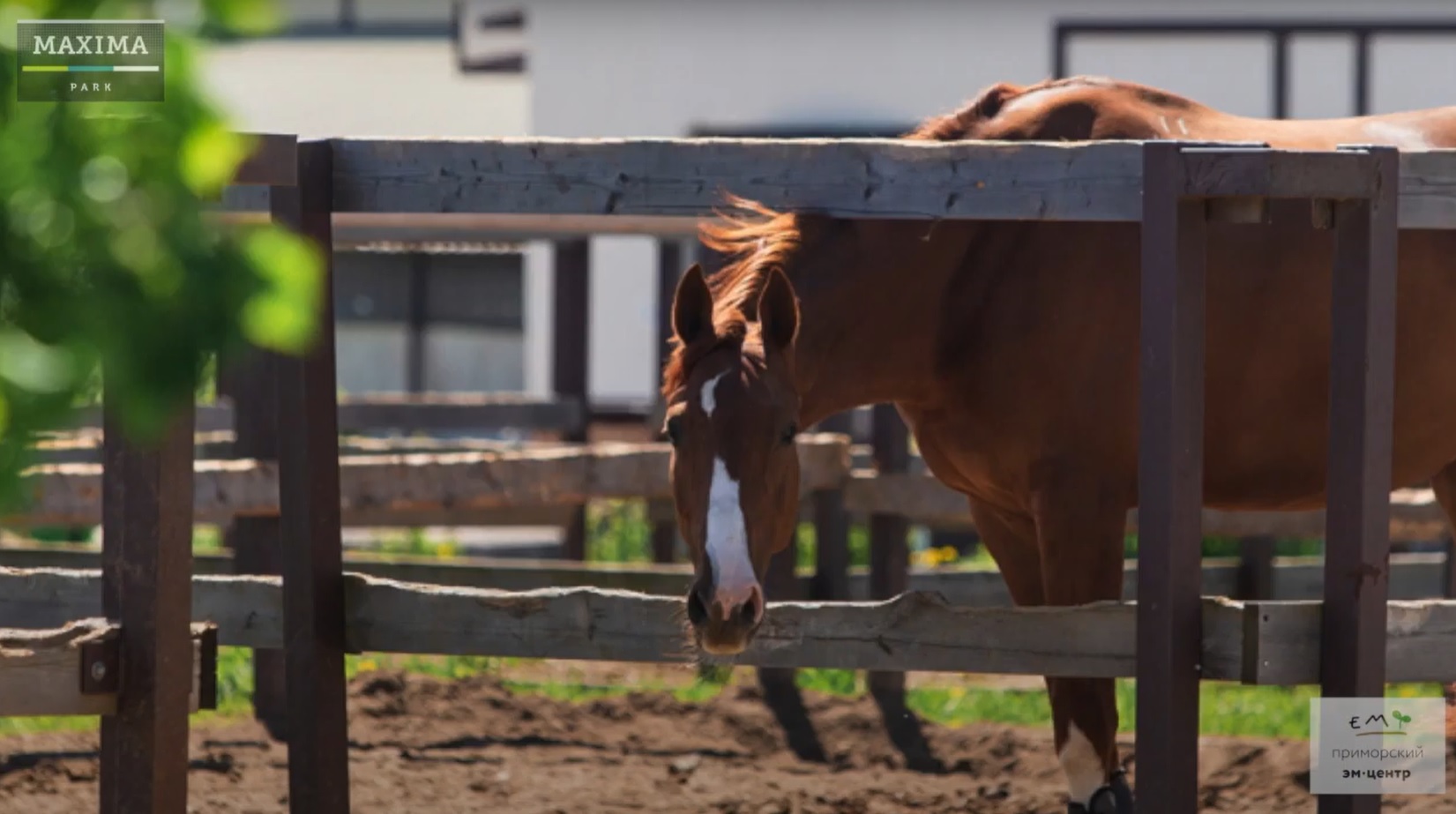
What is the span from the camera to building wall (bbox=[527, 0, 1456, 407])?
12.5 meters

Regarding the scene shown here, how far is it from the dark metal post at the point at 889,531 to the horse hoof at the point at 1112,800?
7.97ft

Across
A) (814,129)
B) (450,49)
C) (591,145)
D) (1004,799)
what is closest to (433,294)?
(450,49)

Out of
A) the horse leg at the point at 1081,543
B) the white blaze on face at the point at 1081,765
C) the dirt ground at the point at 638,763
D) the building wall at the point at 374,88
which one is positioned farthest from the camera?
the building wall at the point at 374,88

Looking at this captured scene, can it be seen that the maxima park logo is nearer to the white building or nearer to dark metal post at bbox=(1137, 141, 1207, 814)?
dark metal post at bbox=(1137, 141, 1207, 814)

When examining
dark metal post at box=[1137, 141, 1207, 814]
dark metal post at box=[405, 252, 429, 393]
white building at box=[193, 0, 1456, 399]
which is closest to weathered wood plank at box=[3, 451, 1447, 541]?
dark metal post at box=[1137, 141, 1207, 814]

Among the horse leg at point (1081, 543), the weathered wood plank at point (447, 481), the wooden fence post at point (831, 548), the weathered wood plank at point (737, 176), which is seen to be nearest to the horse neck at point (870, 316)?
the horse leg at point (1081, 543)

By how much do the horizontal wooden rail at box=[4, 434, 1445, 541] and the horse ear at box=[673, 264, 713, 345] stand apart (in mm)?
2330

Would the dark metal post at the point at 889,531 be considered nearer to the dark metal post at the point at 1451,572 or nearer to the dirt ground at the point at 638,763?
the dirt ground at the point at 638,763

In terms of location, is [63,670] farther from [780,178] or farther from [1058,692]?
[1058,692]

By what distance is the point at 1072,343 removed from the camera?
13.7 feet

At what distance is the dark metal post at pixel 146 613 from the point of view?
3162 millimetres

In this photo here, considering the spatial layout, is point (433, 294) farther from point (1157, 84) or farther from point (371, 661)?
point (371, 661)

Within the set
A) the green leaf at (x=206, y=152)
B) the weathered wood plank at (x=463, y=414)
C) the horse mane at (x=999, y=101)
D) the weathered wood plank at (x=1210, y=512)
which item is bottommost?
the weathered wood plank at (x=1210, y=512)

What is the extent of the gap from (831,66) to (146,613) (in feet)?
34.0
